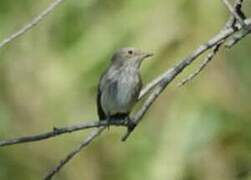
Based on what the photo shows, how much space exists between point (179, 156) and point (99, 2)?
1.27 m

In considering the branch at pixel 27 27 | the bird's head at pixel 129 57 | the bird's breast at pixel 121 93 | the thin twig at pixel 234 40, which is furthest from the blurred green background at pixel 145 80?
the branch at pixel 27 27

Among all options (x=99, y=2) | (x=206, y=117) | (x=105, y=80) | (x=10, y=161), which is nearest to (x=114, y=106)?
(x=105, y=80)

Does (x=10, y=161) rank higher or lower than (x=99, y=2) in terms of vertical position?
lower

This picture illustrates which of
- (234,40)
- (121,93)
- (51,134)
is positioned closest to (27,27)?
(51,134)

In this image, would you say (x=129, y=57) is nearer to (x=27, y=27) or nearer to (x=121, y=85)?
(x=121, y=85)

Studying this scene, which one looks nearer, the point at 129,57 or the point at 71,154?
the point at 71,154

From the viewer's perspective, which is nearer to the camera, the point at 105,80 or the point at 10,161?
the point at 105,80

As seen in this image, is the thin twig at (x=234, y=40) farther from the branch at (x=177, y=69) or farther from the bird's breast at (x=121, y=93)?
the bird's breast at (x=121, y=93)

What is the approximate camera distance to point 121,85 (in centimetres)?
820

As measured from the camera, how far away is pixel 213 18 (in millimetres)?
9586

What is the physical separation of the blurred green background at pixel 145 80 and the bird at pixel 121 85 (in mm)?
882

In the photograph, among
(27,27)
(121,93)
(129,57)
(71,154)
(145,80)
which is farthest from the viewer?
(145,80)

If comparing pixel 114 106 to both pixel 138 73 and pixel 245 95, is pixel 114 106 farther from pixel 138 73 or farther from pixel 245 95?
pixel 245 95

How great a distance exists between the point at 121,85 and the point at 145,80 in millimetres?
1043
